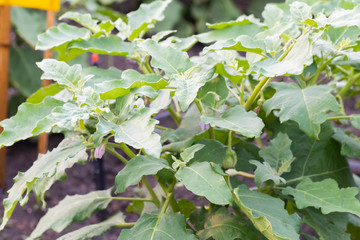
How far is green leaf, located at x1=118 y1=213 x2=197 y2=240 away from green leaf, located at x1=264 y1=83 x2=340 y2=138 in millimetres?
268

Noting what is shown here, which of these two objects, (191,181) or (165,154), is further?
(165,154)

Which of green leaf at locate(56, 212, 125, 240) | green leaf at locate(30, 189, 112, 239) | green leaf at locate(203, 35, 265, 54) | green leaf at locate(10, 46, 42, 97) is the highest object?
green leaf at locate(203, 35, 265, 54)

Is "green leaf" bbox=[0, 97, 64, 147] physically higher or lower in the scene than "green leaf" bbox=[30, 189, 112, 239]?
higher

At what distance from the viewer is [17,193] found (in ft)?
2.84

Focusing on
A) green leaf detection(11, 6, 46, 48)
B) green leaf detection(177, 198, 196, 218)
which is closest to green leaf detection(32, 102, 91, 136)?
green leaf detection(177, 198, 196, 218)

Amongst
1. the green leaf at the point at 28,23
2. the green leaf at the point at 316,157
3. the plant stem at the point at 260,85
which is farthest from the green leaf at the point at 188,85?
the green leaf at the point at 28,23

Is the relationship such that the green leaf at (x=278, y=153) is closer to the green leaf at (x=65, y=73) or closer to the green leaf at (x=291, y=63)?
the green leaf at (x=291, y=63)

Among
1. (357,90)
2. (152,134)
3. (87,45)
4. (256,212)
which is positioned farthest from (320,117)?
(357,90)

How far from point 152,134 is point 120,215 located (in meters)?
0.48

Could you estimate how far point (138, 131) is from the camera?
0.79 meters

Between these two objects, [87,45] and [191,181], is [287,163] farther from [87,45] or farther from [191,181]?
[87,45]

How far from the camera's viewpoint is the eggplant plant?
2.72ft

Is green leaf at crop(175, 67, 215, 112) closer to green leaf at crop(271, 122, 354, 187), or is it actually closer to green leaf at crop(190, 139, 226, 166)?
green leaf at crop(190, 139, 226, 166)

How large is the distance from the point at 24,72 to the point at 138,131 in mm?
1898
